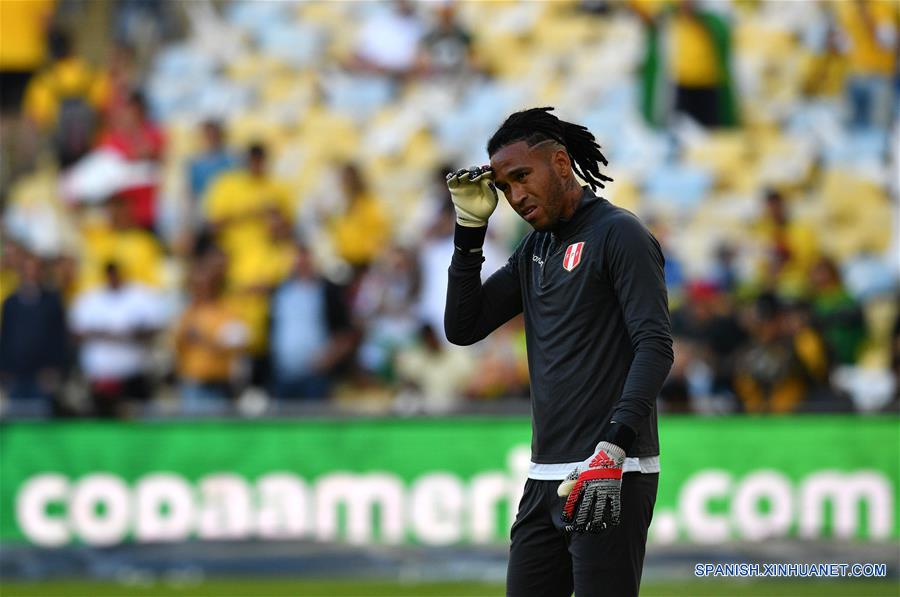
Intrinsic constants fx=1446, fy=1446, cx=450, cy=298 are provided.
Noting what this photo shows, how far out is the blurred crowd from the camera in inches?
524

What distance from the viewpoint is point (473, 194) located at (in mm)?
4910

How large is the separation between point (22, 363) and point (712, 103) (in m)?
8.08

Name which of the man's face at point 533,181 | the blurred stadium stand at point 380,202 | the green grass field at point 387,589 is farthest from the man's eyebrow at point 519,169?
the blurred stadium stand at point 380,202

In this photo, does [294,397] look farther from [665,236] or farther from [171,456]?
[665,236]

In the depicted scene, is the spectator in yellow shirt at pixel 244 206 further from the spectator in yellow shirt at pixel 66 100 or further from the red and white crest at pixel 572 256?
the red and white crest at pixel 572 256

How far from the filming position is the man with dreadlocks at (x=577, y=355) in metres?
4.52

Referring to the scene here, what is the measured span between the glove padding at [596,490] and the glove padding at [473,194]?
3.05 feet

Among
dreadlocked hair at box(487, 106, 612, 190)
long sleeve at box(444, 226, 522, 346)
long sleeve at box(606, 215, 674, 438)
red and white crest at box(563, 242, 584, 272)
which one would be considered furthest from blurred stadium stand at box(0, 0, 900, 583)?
long sleeve at box(606, 215, 674, 438)

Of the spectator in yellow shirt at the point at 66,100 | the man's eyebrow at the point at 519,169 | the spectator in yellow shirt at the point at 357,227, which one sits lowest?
the man's eyebrow at the point at 519,169

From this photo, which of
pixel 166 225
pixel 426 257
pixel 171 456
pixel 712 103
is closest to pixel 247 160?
pixel 166 225

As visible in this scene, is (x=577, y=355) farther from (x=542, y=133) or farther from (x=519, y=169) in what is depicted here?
(x=542, y=133)

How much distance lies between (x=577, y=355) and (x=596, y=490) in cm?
51

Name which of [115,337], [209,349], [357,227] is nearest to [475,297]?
[209,349]

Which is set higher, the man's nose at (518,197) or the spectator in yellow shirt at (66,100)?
the spectator in yellow shirt at (66,100)
